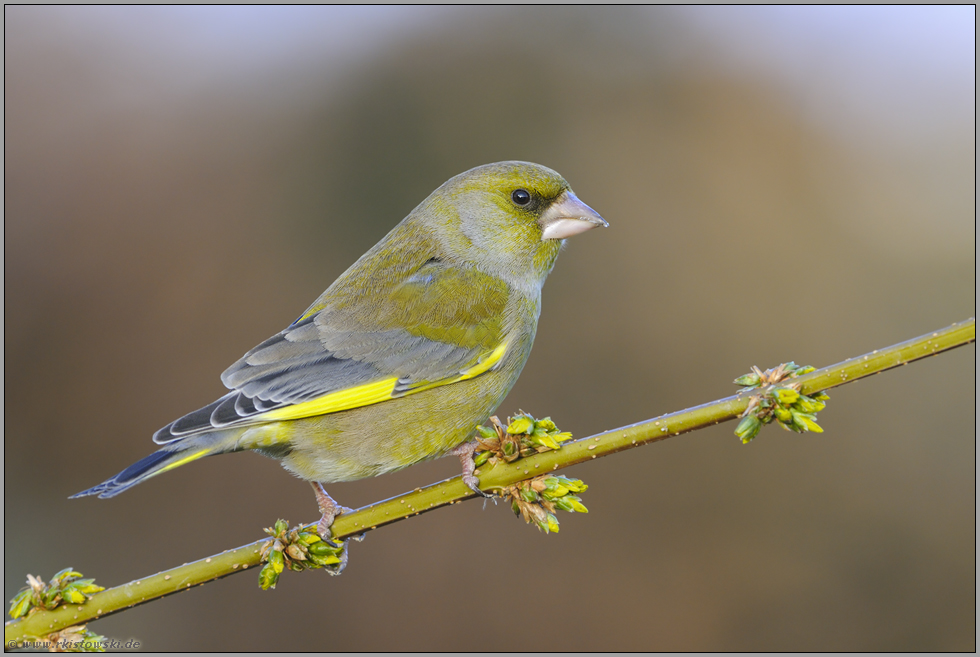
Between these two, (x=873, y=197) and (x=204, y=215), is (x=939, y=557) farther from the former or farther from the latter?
(x=204, y=215)

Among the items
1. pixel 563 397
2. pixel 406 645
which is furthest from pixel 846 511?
pixel 406 645

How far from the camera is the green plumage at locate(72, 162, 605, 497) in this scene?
8.56ft

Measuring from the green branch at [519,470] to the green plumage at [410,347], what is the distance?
14.5 inches

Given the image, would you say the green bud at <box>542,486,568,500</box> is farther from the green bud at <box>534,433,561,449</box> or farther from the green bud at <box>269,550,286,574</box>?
the green bud at <box>269,550,286,574</box>

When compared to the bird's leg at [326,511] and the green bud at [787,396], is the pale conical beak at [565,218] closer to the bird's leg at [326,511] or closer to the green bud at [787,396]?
the green bud at [787,396]

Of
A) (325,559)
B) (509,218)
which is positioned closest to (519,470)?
(325,559)

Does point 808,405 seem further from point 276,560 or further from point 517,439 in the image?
point 276,560

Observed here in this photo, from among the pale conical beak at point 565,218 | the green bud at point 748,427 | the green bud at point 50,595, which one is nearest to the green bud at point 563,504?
the green bud at point 748,427

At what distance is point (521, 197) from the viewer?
10.1 feet

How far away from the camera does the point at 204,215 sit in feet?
26.2

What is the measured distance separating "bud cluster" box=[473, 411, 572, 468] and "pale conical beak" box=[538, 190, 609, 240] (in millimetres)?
952

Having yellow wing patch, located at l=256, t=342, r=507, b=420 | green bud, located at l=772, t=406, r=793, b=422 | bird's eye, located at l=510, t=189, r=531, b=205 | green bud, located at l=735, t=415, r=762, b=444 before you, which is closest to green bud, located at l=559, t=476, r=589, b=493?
green bud, located at l=735, t=415, r=762, b=444

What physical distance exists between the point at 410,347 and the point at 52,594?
4.65 feet

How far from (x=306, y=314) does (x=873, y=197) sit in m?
7.18
